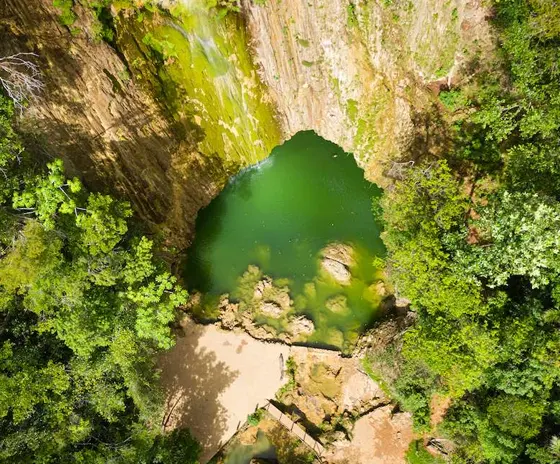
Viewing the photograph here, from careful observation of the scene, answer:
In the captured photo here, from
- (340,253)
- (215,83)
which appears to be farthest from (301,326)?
(215,83)

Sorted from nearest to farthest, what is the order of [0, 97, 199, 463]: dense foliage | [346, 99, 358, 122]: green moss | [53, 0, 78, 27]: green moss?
[0, 97, 199, 463]: dense foliage < [53, 0, 78, 27]: green moss < [346, 99, 358, 122]: green moss

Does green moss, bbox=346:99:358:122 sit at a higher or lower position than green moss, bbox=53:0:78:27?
lower

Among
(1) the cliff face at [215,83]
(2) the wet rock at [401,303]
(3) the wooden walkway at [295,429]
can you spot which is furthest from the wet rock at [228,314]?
(2) the wet rock at [401,303]

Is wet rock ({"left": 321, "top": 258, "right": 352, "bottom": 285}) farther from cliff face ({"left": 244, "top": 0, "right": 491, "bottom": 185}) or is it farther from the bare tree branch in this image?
the bare tree branch

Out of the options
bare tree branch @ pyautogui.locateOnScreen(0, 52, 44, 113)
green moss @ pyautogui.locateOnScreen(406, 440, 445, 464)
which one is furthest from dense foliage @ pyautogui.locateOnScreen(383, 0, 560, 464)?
bare tree branch @ pyautogui.locateOnScreen(0, 52, 44, 113)

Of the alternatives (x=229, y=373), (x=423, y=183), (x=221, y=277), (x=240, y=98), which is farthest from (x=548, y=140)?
(x=229, y=373)

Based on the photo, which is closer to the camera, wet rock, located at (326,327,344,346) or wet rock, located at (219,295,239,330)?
wet rock, located at (326,327,344,346)
